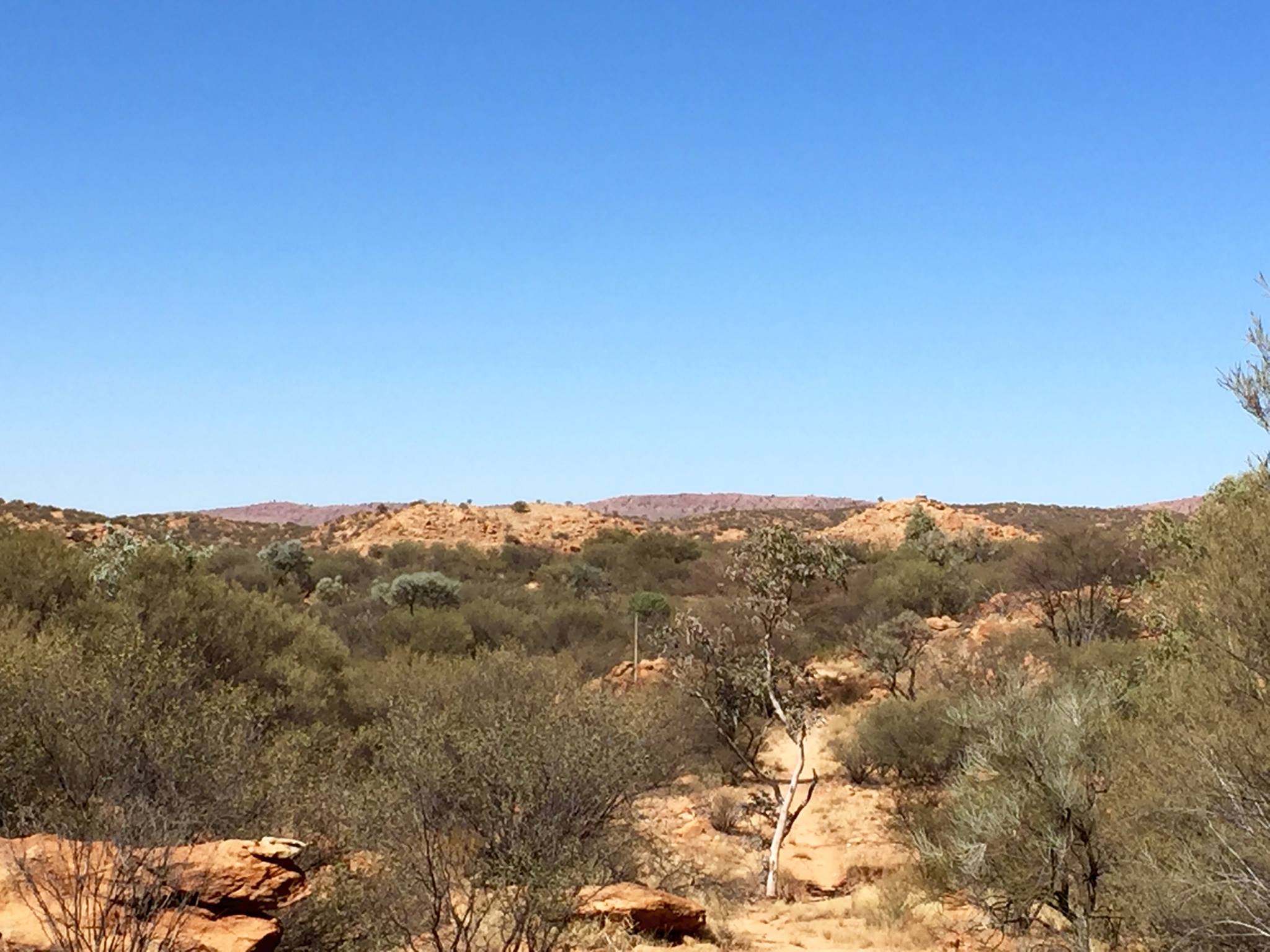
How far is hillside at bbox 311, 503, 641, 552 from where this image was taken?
199ft

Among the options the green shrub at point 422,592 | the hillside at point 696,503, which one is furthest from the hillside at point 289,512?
the green shrub at point 422,592

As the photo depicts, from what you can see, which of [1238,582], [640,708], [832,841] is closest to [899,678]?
[832,841]

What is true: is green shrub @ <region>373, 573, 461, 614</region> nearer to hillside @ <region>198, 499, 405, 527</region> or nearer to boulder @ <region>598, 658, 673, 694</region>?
boulder @ <region>598, 658, 673, 694</region>

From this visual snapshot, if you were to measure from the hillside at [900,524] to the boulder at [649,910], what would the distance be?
47.1 meters

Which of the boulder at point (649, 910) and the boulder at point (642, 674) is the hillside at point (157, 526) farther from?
the boulder at point (649, 910)

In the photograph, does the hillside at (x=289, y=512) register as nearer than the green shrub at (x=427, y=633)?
No

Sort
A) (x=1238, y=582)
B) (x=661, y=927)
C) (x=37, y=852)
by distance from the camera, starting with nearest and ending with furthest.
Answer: (x=37, y=852) < (x=1238, y=582) < (x=661, y=927)

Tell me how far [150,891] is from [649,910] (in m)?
5.95

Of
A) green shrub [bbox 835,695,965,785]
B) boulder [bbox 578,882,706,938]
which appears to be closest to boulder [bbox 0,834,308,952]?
boulder [bbox 578,882,706,938]

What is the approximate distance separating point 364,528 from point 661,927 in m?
55.8

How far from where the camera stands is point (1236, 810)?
23.6 ft

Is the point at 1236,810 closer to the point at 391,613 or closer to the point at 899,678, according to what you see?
the point at 899,678

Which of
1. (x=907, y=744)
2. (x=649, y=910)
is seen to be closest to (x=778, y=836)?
(x=649, y=910)

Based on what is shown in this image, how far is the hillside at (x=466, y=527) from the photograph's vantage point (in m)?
60.8
